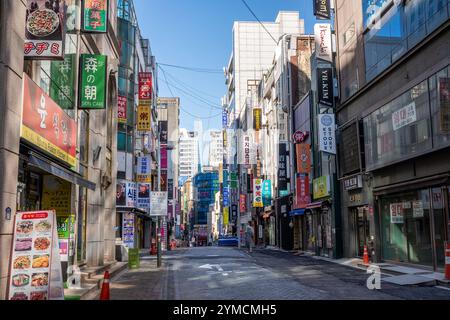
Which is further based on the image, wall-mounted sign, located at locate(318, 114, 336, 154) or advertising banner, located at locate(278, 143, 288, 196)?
advertising banner, located at locate(278, 143, 288, 196)

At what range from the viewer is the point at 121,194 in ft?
135

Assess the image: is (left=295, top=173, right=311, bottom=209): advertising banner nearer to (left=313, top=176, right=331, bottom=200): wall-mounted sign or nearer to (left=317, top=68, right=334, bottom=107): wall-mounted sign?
(left=313, top=176, right=331, bottom=200): wall-mounted sign

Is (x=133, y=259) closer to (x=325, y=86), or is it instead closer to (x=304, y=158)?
(x=325, y=86)

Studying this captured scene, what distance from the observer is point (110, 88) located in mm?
25422

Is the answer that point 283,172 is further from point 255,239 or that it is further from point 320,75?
point 255,239

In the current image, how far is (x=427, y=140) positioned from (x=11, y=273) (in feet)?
49.3

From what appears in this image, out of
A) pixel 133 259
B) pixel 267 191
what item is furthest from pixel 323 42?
pixel 267 191

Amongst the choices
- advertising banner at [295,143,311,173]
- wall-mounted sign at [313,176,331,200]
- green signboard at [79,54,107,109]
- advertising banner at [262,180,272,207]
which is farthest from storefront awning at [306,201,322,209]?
green signboard at [79,54,107,109]

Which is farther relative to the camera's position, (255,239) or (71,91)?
(255,239)

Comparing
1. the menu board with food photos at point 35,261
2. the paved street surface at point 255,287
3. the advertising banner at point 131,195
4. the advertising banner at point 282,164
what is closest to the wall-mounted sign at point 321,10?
the advertising banner at point 282,164

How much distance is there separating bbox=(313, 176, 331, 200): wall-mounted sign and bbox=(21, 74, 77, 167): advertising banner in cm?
1915

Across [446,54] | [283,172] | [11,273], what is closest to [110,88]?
[446,54]

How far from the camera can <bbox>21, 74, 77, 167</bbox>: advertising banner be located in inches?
448

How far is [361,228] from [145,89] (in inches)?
812
